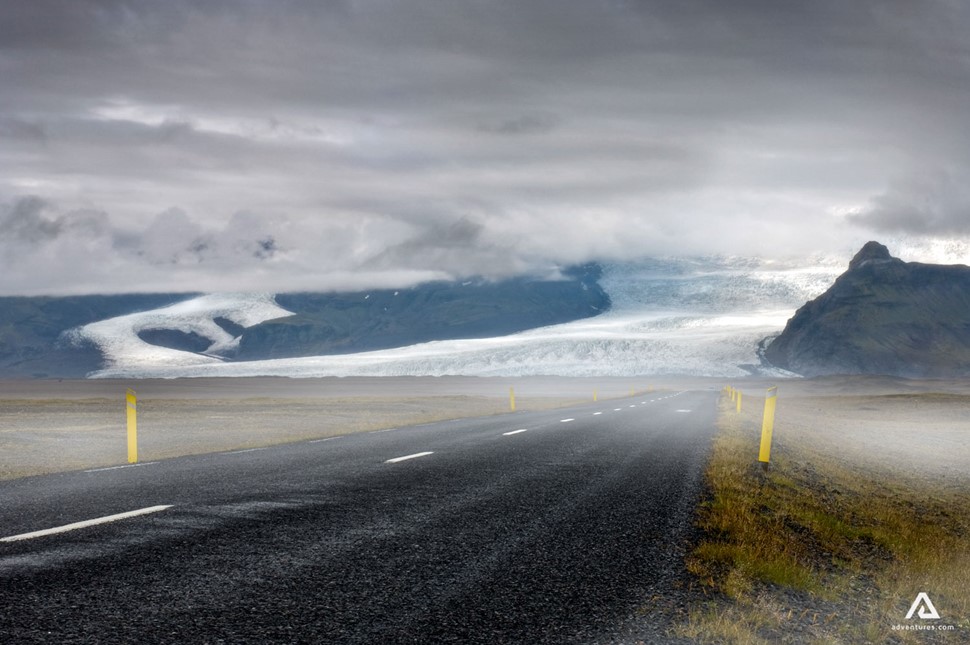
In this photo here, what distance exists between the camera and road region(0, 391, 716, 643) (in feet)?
15.8

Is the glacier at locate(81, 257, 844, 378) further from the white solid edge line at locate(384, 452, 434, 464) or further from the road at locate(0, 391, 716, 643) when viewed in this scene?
the road at locate(0, 391, 716, 643)

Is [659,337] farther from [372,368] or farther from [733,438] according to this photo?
[733,438]

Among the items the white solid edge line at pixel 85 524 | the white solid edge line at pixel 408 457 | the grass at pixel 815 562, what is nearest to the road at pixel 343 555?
the white solid edge line at pixel 85 524

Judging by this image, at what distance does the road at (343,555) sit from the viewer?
4.82 meters

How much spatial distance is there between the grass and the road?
366 mm

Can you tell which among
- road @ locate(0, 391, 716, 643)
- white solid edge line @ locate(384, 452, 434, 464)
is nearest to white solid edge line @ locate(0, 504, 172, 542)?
road @ locate(0, 391, 716, 643)

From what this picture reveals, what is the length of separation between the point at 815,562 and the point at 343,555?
465 centimetres

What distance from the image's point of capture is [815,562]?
789 cm

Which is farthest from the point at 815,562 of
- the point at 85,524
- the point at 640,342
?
the point at 640,342

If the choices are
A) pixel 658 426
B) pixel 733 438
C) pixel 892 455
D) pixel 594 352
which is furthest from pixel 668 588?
pixel 594 352

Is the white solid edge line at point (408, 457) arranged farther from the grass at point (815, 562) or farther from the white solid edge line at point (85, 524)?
the white solid edge line at point (85, 524)

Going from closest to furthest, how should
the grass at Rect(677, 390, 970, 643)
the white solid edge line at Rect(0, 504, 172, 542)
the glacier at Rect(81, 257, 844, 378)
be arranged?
1. the grass at Rect(677, 390, 970, 643)
2. the white solid edge line at Rect(0, 504, 172, 542)
3. the glacier at Rect(81, 257, 844, 378)

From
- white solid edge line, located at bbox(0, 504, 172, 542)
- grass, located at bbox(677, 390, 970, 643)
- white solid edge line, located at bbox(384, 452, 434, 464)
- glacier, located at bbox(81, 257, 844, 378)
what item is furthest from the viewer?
glacier, located at bbox(81, 257, 844, 378)

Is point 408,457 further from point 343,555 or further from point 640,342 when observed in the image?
point 640,342
